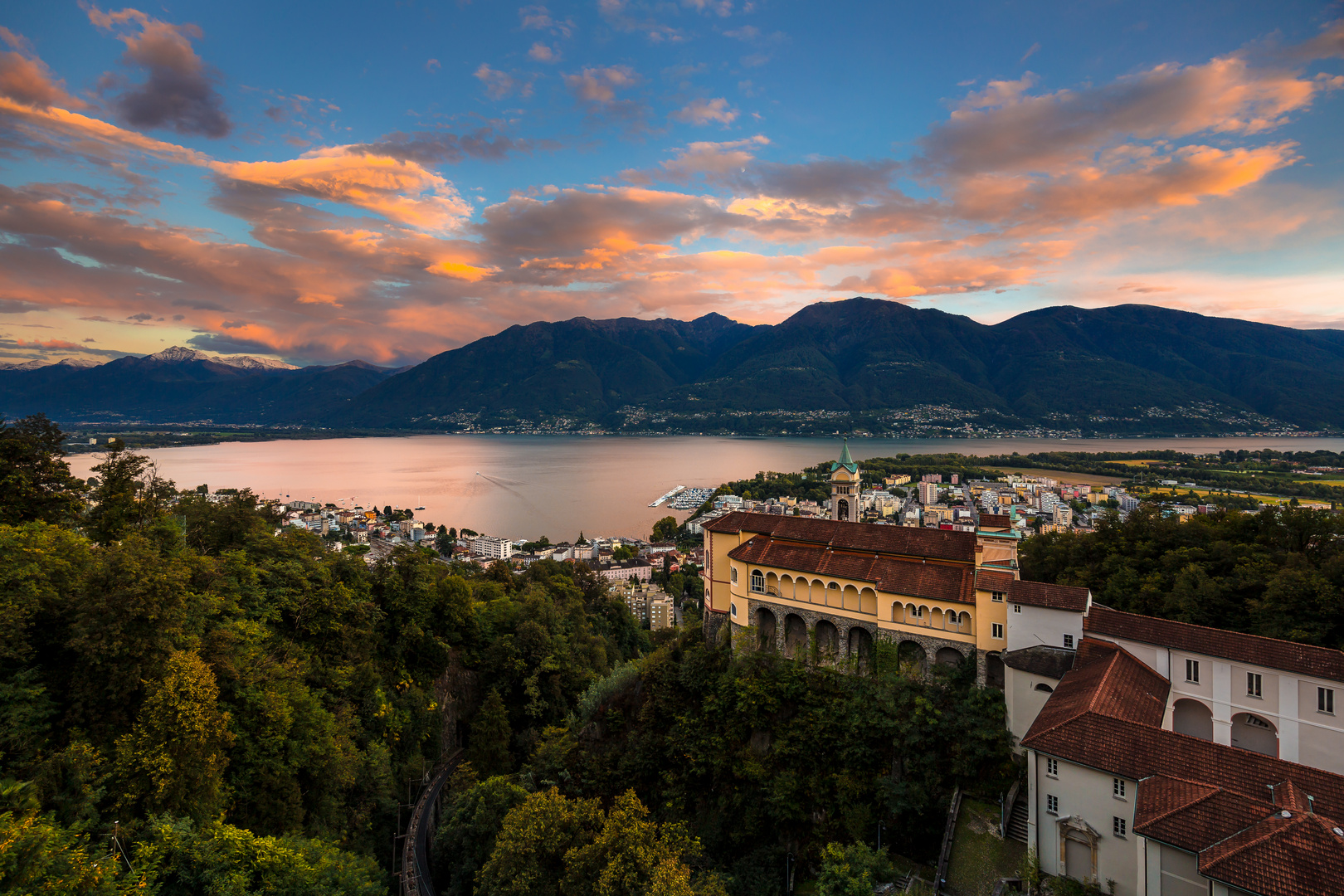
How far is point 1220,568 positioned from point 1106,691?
37.1ft

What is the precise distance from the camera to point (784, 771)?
16.7 meters

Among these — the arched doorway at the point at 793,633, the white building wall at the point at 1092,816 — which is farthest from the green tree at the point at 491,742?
the white building wall at the point at 1092,816

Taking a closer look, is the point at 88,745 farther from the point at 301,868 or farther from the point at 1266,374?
the point at 1266,374

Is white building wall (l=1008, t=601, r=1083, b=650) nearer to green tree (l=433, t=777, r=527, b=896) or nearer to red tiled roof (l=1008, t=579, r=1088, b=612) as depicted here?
red tiled roof (l=1008, t=579, r=1088, b=612)

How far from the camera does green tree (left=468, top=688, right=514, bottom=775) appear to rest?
22.5 metres

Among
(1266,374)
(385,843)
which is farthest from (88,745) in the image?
(1266,374)

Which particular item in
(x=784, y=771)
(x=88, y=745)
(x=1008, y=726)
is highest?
(x=88, y=745)

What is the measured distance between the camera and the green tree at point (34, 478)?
1627 centimetres

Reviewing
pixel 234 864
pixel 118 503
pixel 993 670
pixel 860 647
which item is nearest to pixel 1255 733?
pixel 993 670

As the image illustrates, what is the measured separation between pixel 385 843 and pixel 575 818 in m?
8.70

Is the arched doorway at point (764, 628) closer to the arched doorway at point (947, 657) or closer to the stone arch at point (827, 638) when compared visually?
the stone arch at point (827, 638)

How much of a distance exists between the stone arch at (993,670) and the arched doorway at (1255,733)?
4.92 meters

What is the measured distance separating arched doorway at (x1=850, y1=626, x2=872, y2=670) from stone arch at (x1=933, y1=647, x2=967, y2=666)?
198cm

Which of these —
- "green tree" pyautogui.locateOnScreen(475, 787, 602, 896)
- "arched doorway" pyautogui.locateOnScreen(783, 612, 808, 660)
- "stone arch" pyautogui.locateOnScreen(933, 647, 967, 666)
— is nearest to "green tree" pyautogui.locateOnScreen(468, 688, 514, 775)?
"green tree" pyautogui.locateOnScreen(475, 787, 602, 896)
